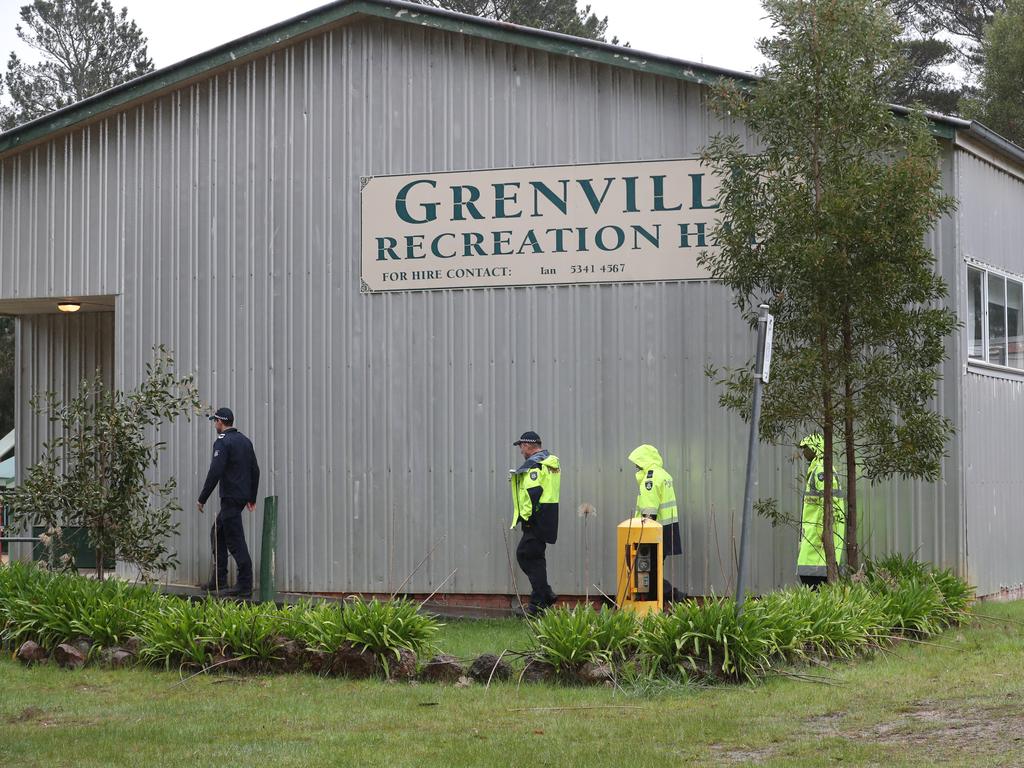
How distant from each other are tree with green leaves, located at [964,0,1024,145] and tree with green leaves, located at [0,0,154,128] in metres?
28.7

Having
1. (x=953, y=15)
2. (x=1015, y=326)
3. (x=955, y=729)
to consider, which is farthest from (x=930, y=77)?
(x=955, y=729)

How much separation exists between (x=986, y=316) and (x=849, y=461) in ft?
10.9

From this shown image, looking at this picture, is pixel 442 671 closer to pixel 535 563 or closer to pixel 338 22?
pixel 535 563

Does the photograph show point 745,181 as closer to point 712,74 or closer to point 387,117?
point 712,74

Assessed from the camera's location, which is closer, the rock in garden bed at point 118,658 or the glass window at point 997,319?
the rock in garden bed at point 118,658

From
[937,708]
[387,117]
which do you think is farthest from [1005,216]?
[937,708]

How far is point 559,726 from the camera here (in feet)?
30.6

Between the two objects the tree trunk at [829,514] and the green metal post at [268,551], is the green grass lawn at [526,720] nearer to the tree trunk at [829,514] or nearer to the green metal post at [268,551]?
the tree trunk at [829,514]

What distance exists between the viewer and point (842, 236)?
12.8m

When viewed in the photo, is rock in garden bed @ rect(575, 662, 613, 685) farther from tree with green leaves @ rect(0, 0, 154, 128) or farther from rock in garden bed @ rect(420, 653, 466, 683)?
tree with green leaves @ rect(0, 0, 154, 128)

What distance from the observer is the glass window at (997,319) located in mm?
15844

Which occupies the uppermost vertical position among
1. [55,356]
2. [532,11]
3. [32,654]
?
[532,11]

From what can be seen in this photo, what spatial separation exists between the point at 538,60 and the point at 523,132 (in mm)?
833

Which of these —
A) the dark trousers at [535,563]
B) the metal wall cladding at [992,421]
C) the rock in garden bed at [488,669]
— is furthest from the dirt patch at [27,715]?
the metal wall cladding at [992,421]
